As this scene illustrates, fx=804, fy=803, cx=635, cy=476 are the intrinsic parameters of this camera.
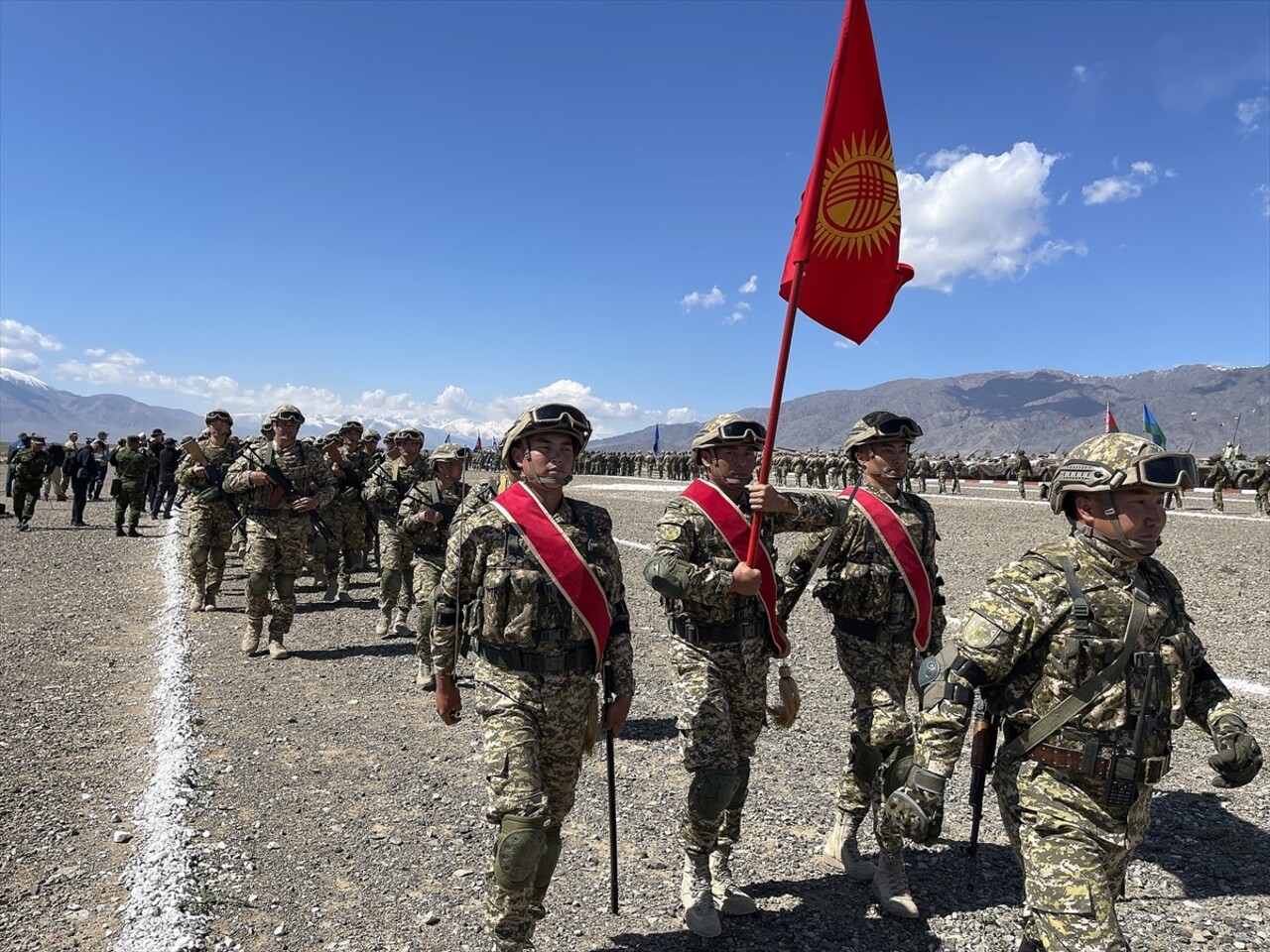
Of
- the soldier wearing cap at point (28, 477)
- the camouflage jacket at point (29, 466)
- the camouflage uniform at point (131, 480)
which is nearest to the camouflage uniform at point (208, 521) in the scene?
the camouflage uniform at point (131, 480)

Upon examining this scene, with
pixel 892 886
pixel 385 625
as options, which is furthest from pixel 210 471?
pixel 892 886

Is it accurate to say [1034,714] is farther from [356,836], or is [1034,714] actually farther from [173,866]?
[173,866]

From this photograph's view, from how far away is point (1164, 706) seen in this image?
2.76 meters

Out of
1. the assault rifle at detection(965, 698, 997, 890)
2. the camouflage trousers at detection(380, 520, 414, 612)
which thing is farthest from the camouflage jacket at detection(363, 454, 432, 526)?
the assault rifle at detection(965, 698, 997, 890)

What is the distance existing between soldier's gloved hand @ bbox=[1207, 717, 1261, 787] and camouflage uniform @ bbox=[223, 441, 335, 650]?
883 cm

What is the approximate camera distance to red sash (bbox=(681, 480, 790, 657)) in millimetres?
4242

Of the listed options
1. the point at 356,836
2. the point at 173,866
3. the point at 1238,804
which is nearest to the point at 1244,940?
the point at 1238,804

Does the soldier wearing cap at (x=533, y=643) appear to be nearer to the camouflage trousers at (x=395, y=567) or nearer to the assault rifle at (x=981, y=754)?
the assault rifle at (x=981, y=754)

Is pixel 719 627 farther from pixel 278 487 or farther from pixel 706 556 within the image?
pixel 278 487

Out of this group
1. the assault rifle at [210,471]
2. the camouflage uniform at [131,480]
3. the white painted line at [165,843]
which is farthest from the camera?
the camouflage uniform at [131,480]

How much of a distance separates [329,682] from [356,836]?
3660mm

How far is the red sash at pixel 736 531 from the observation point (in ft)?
13.9

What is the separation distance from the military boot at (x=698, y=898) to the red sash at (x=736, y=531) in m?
1.13

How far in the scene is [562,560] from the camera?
365cm
